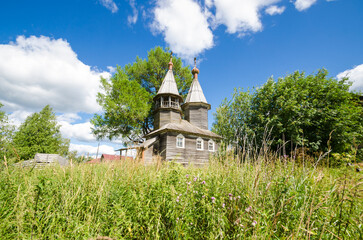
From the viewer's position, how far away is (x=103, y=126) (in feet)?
74.3

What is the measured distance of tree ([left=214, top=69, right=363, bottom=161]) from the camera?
13.9m

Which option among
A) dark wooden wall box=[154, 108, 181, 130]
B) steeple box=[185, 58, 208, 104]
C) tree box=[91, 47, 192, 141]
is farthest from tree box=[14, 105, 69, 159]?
steeple box=[185, 58, 208, 104]

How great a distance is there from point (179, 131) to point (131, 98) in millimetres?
8199

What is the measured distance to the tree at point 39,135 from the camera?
84.1 ft

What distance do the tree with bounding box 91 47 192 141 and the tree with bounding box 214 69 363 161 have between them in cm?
1348

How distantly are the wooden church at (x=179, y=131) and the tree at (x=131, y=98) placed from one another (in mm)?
2756

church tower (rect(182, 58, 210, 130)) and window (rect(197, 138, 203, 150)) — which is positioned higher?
church tower (rect(182, 58, 210, 130))

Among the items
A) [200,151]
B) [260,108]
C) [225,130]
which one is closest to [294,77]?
[260,108]

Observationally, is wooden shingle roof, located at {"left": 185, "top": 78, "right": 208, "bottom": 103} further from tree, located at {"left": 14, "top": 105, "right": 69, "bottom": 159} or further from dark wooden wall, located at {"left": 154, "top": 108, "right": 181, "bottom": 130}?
tree, located at {"left": 14, "top": 105, "right": 69, "bottom": 159}

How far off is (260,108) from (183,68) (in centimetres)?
1658

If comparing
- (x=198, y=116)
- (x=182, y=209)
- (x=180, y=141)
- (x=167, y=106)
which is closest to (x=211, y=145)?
(x=180, y=141)

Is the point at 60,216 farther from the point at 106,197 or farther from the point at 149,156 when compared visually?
the point at 149,156

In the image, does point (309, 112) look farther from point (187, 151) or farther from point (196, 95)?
point (196, 95)

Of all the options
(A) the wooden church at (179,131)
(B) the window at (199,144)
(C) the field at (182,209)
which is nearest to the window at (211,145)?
(A) the wooden church at (179,131)
